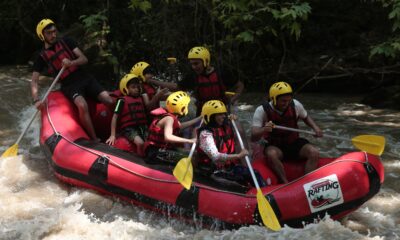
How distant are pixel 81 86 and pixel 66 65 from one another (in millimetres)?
301

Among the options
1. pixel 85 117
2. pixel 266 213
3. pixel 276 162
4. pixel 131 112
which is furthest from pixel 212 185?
pixel 85 117

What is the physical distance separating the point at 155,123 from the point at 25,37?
32.2 feet

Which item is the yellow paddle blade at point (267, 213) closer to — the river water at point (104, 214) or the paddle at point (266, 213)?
the paddle at point (266, 213)

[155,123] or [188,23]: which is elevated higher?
[188,23]

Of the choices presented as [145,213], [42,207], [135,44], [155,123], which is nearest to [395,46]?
[155,123]

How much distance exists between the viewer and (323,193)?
3.38 metres

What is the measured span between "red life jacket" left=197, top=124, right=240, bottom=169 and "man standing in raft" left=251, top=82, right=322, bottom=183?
12.0 inches

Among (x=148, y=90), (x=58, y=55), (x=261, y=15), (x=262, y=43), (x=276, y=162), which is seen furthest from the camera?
(x=262, y=43)

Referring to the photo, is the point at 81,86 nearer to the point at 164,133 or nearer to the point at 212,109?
the point at 164,133

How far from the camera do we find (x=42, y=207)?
4.12 m

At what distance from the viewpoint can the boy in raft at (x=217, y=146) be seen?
3801mm

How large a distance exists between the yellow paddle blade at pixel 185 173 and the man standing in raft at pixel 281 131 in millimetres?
789

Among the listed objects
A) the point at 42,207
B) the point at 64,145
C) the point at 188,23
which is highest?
the point at 188,23

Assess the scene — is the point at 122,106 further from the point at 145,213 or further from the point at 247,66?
the point at 247,66
